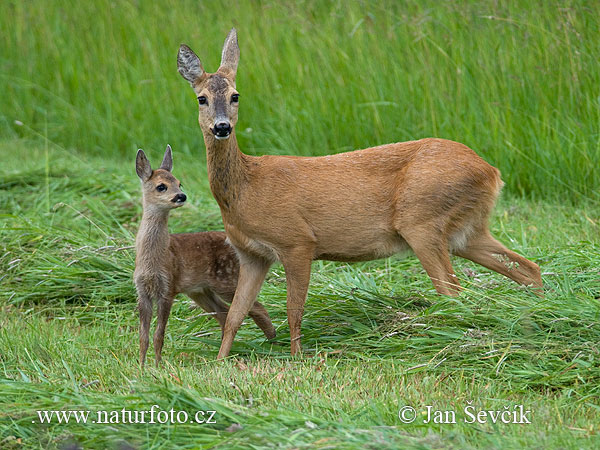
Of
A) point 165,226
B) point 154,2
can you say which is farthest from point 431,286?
point 154,2

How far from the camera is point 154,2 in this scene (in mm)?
13219

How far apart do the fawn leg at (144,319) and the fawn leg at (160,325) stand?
0.07m

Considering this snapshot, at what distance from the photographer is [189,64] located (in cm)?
594

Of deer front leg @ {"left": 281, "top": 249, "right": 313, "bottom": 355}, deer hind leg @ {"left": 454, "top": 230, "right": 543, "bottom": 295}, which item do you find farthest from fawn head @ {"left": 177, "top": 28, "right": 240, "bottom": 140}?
deer hind leg @ {"left": 454, "top": 230, "right": 543, "bottom": 295}

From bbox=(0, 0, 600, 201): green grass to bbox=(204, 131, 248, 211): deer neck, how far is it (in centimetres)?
357

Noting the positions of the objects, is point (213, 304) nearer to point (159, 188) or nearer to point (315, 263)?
point (159, 188)

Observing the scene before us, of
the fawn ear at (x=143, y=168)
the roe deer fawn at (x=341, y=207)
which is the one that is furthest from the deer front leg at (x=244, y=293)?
the fawn ear at (x=143, y=168)

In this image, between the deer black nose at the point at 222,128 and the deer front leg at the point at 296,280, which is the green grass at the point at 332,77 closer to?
the deer front leg at the point at 296,280

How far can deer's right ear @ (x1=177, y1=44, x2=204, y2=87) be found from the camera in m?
5.91

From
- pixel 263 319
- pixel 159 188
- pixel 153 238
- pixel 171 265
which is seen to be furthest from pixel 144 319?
pixel 159 188

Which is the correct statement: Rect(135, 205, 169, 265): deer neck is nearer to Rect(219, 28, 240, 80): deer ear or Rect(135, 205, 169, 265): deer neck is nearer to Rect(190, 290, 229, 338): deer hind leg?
Rect(190, 290, 229, 338): deer hind leg

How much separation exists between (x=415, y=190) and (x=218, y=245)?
1368mm

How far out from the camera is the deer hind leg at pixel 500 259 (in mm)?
6031

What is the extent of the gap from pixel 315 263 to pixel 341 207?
164 centimetres
